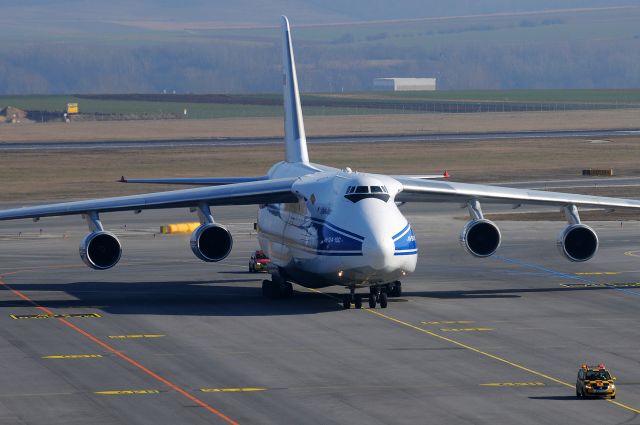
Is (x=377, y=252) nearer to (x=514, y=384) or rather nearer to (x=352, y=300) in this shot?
(x=352, y=300)

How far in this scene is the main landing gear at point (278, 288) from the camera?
47.7 m

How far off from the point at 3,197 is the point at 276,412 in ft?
202

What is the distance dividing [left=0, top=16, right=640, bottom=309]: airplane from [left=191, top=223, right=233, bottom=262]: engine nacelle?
33 mm

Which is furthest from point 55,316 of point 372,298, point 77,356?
point 372,298

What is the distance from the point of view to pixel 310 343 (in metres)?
39.1

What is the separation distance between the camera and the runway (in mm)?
30875

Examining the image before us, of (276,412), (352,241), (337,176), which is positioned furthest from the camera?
(337,176)

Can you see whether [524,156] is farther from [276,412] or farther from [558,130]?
[276,412]

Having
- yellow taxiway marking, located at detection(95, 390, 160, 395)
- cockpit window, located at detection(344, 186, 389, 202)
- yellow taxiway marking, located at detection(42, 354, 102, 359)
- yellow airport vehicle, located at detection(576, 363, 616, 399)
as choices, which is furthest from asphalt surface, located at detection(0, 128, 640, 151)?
yellow airport vehicle, located at detection(576, 363, 616, 399)

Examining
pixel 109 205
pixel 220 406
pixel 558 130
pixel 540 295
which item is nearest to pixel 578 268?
pixel 540 295

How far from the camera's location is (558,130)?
160 meters

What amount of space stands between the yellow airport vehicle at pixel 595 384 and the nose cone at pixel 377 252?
11.5 metres

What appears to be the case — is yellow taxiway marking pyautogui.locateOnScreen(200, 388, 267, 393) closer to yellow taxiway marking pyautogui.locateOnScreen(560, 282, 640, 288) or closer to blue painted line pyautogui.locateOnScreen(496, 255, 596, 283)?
yellow taxiway marking pyautogui.locateOnScreen(560, 282, 640, 288)

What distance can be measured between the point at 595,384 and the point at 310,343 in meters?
9.90
